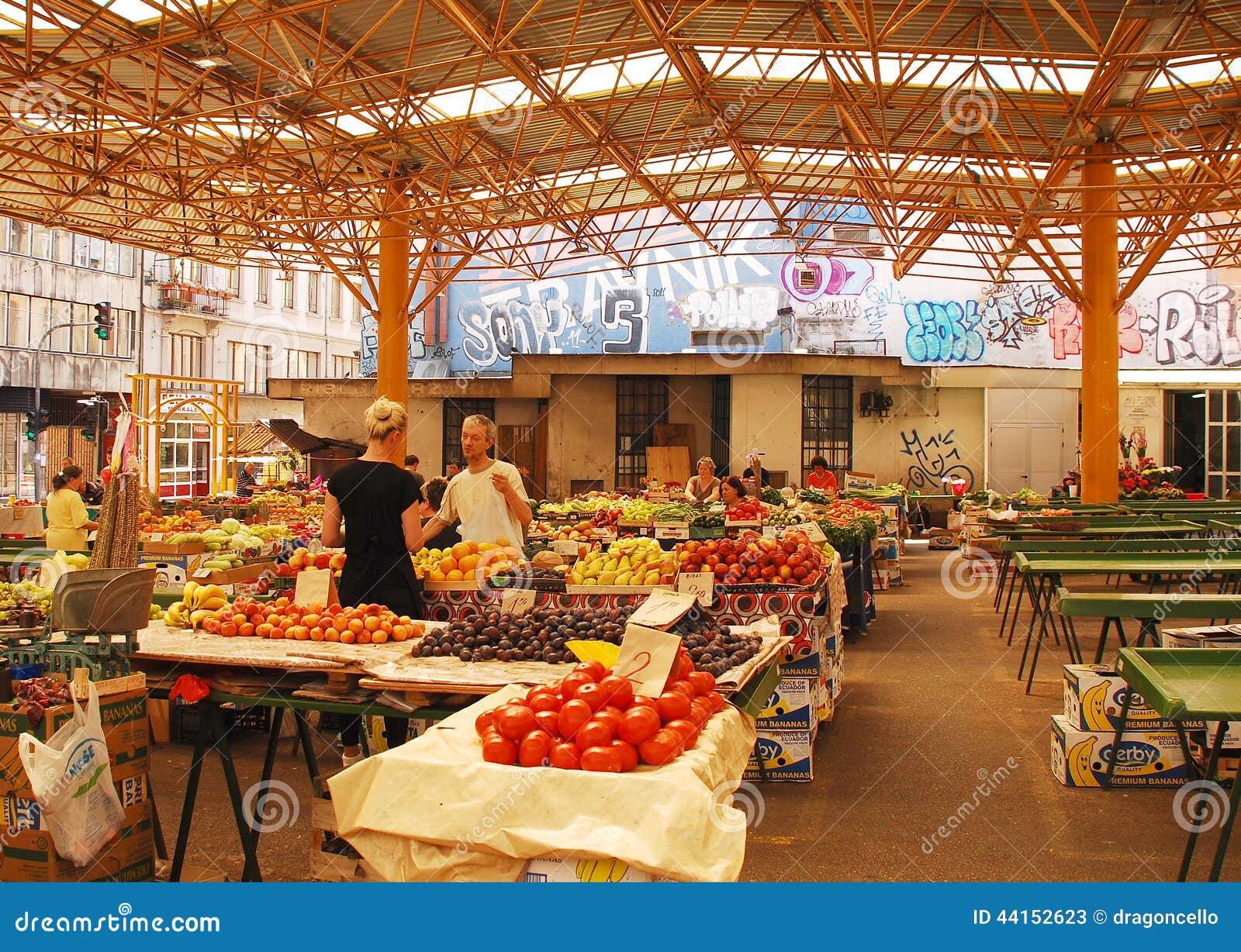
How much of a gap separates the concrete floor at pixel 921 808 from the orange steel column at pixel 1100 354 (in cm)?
789

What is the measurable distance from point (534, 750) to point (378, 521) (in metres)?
2.55

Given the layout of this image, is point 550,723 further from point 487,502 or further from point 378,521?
point 487,502

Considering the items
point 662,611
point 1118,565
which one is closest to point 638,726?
point 662,611

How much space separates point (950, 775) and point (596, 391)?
18380mm

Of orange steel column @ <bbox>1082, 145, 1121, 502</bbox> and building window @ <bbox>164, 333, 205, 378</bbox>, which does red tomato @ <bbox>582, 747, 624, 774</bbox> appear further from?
building window @ <bbox>164, 333, 205, 378</bbox>

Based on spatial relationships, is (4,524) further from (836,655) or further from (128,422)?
(836,655)

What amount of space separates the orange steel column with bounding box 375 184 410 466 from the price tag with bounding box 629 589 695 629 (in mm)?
13432

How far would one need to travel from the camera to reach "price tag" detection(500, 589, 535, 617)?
16.4 ft

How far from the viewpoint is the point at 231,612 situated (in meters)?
4.96

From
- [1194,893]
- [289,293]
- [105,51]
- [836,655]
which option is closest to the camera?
[1194,893]

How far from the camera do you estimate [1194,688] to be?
3.85 metres

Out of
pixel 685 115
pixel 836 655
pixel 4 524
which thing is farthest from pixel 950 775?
pixel 4 524

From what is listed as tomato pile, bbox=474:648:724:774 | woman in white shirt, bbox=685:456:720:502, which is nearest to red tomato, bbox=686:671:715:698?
tomato pile, bbox=474:648:724:774

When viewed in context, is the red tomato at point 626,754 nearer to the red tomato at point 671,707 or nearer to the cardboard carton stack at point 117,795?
the red tomato at point 671,707
